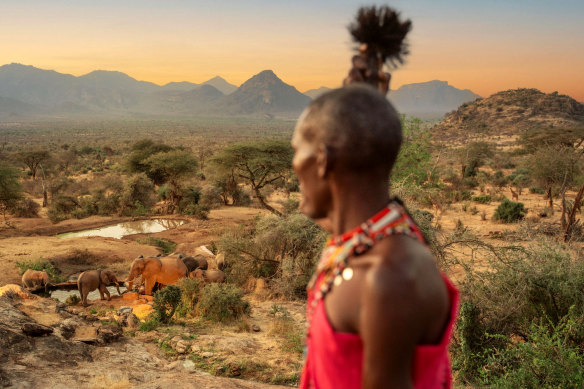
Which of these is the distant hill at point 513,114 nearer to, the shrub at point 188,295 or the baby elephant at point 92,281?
the shrub at point 188,295

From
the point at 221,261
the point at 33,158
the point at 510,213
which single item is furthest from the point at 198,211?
the point at 33,158

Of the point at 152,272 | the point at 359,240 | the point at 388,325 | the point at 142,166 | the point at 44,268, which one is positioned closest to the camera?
the point at 388,325

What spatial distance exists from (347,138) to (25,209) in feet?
81.1

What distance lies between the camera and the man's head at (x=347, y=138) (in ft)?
3.24

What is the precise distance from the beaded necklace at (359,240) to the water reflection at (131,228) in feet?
66.5

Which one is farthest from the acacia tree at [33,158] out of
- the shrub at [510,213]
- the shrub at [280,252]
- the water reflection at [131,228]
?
the shrub at [510,213]

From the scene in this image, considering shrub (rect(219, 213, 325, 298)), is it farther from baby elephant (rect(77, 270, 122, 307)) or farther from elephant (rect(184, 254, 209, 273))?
baby elephant (rect(77, 270, 122, 307))

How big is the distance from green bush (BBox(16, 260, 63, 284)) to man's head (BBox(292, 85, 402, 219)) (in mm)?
13640

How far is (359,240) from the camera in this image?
3.22 ft

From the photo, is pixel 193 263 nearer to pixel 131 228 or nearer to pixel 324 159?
pixel 131 228

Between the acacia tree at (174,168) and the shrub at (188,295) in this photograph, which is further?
the acacia tree at (174,168)

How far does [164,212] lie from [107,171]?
14.9m

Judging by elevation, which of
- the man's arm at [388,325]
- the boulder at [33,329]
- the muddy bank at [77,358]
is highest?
the man's arm at [388,325]

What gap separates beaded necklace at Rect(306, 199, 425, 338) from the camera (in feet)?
3.20
